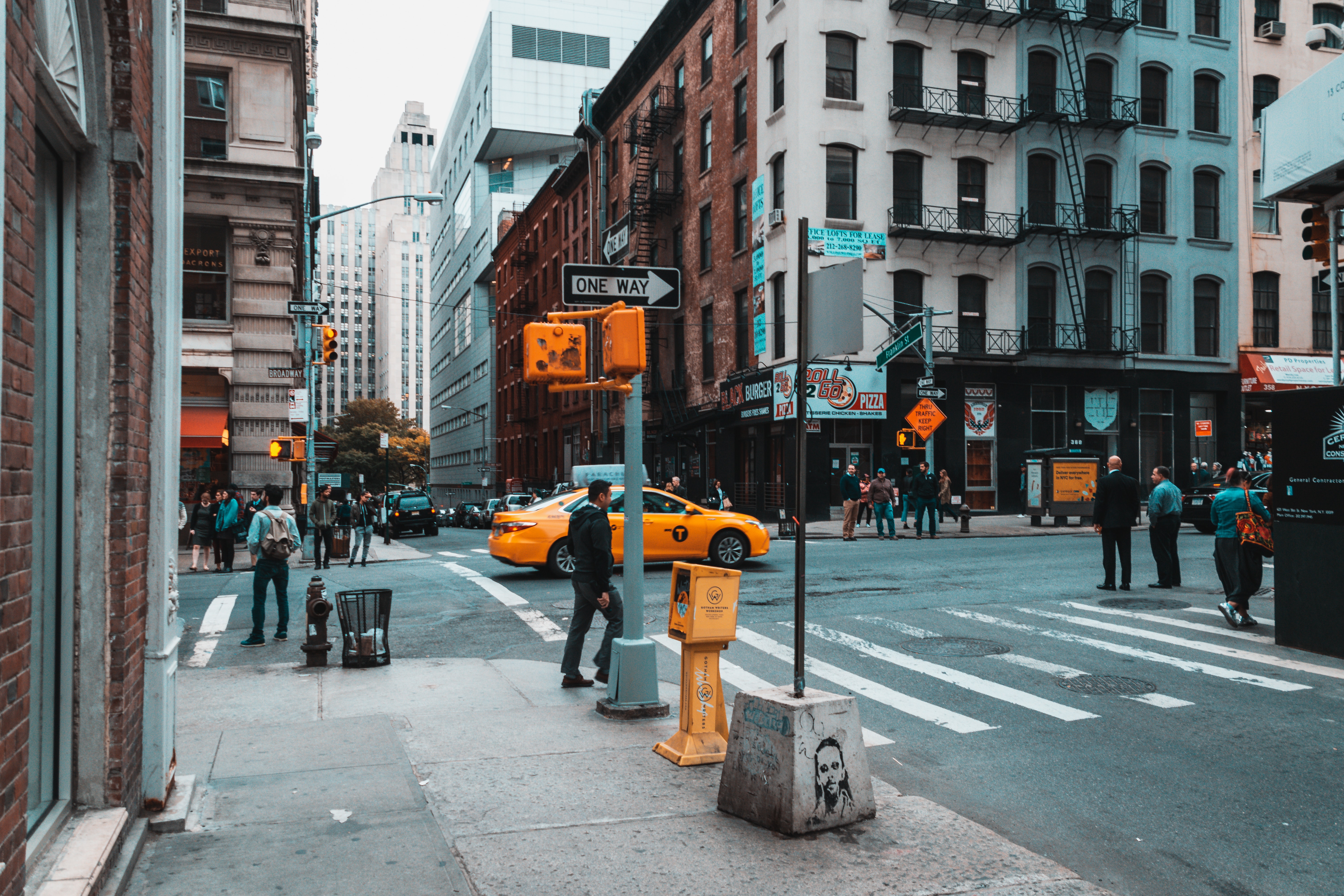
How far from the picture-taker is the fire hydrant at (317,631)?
10.1 m

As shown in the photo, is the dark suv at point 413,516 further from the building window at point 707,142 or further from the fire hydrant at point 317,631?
the fire hydrant at point 317,631

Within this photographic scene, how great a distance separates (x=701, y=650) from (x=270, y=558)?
23.3 ft

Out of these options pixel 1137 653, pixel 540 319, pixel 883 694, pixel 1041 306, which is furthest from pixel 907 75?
pixel 540 319

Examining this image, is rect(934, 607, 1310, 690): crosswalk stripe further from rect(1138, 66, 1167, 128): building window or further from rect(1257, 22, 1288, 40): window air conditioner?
rect(1257, 22, 1288, 40): window air conditioner

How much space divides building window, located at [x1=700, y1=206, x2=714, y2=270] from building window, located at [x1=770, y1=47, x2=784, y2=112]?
18.4 ft

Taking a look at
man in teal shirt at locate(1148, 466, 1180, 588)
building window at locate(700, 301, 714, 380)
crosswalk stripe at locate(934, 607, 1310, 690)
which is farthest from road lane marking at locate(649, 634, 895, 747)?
building window at locate(700, 301, 714, 380)

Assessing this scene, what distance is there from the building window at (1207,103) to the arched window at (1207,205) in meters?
1.56

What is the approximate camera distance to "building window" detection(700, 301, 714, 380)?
3712 centimetres

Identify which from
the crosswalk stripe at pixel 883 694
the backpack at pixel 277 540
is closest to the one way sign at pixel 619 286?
the crosswalk stripe at pixel 883 694

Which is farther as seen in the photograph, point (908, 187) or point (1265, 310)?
point (1265, 310)

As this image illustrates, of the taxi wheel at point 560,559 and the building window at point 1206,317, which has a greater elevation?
the building window at point 1206,317

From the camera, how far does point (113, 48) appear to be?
4.51 metres

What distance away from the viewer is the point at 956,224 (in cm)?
3203

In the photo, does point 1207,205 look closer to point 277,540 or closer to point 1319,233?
point 1319,233
